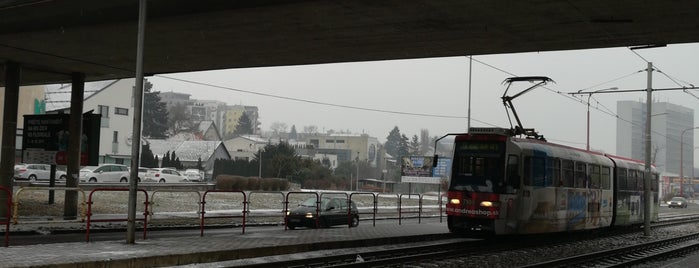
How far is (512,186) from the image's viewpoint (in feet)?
58.7

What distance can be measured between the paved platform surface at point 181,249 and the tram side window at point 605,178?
8542mm

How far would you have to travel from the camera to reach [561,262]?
1434 centimetres

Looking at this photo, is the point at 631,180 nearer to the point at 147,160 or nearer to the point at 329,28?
the point at 329,28

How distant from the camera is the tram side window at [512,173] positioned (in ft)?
58.7

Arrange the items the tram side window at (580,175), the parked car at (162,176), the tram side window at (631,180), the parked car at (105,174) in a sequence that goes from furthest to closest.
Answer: the parked car at (162,176), the parked car at (105,174), the tram side window at (631,180), the tram side window at (580,175)

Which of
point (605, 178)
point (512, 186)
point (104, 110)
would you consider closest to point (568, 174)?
point (512, 186)

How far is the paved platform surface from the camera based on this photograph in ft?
36.1

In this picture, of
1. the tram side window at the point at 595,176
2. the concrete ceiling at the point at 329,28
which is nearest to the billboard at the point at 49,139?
the concrete ceiling at the point at 329,28

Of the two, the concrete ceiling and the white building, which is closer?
the concrete ceiling

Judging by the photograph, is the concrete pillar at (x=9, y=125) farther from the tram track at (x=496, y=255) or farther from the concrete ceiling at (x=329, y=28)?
the tram track at (x=496, y=255)

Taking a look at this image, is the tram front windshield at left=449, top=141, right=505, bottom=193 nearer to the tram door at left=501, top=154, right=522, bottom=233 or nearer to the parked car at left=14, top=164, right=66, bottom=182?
the tram door at left=501, top=154, right=522, bottom=233

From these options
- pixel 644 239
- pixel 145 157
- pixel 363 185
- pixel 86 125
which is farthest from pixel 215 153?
pixel 644 239

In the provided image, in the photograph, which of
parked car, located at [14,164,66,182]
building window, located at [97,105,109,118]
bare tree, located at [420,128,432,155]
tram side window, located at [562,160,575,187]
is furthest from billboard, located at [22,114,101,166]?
bare tree, located at [420,128,432,155]

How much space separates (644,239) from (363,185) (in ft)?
191
